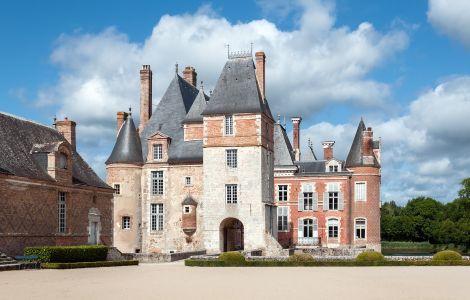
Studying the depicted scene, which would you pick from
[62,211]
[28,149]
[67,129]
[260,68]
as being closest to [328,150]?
[260,68]

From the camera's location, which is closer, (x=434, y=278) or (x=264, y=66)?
(x=434, y=278)

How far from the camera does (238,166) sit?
35500mm

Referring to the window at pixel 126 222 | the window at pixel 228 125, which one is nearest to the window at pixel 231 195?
the window at pixel 228 125

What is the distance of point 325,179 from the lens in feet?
141

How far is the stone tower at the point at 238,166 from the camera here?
115 feet

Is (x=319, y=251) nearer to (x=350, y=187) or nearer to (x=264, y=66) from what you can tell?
(x=350, y=187)

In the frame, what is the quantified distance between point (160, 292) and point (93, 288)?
1919mm

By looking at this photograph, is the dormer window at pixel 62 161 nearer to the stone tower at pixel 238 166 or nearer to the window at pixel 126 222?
the stone tower at pixel 238 166

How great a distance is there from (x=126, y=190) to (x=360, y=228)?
1518 centimetres

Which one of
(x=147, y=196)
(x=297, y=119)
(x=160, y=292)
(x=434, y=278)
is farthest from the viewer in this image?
(x=297, y=119)

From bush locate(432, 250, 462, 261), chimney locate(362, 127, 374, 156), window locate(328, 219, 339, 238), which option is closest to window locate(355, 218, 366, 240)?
window locate(328, 219, 339, 238)

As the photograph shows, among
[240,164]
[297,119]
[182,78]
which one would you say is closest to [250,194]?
[240,164]

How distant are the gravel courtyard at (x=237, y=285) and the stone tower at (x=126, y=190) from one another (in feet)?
51.8

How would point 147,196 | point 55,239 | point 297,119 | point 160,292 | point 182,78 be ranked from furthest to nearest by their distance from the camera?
A: point 297,119, point 182,78, point 147,196, point 55,239, point 160,292
